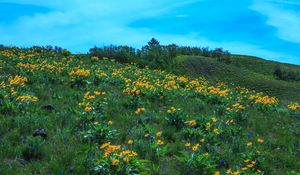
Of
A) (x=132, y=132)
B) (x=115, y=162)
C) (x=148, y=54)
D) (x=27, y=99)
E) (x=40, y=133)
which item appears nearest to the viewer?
(x=115, y=162)

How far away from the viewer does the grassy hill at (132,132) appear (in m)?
5.77

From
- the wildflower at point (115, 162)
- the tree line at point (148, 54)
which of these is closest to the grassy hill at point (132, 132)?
the wildflower at point (115, 162)

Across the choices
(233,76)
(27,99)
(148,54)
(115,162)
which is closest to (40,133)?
(115,162)

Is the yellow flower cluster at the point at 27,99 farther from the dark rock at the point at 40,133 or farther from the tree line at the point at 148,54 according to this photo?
the tree line at the point at 148,54

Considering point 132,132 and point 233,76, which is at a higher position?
point 233,76

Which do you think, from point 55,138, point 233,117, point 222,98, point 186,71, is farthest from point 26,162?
point 186,71

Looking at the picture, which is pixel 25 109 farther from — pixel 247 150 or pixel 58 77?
pixel 247 150

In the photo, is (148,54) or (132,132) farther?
(148,54)

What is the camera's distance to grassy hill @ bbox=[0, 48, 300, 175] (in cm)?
577

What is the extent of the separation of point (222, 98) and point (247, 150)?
5.50 meters

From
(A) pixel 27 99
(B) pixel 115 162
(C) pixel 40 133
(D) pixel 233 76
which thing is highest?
(D) pixel 233 76

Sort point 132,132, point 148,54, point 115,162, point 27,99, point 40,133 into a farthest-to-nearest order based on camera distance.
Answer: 1. point 148,54
2. point 27,99
3. point 132,132
4. point 40,133
5. point 115,162

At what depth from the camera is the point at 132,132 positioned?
752 cm

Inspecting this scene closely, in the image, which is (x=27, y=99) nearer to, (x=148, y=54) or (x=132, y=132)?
(x=132, y=132)
